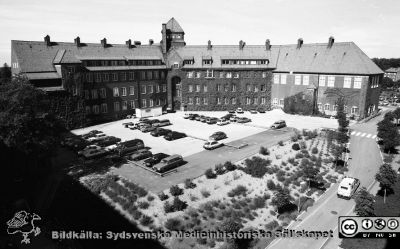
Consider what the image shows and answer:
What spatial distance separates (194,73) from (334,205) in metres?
53.8

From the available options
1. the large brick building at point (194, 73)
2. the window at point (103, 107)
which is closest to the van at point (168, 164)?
the large brick building at point (194, 73)

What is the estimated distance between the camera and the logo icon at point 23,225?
1116 inches

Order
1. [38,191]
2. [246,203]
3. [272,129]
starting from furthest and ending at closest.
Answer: [272,129] → [38,191] → [246,203]

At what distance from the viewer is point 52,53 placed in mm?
62500

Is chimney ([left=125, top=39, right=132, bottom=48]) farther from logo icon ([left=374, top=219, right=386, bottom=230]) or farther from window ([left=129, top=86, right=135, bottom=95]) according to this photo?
logo icon ([left=374, top=219, right=386, bottom=230])

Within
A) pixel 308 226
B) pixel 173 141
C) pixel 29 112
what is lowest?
pixel 308 226

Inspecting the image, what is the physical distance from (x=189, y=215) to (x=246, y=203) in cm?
729

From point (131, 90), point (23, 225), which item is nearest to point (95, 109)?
point (131, 90)

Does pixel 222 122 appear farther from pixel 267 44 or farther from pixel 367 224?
pixel 367 224

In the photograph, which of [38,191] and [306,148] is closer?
[38,191]

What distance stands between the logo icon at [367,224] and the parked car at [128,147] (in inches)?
1314

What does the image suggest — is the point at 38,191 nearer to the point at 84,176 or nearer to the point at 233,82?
the point at 84,176

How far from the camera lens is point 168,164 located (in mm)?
40000

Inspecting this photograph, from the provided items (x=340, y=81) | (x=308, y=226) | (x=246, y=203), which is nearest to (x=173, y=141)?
(x=246, y=203)
